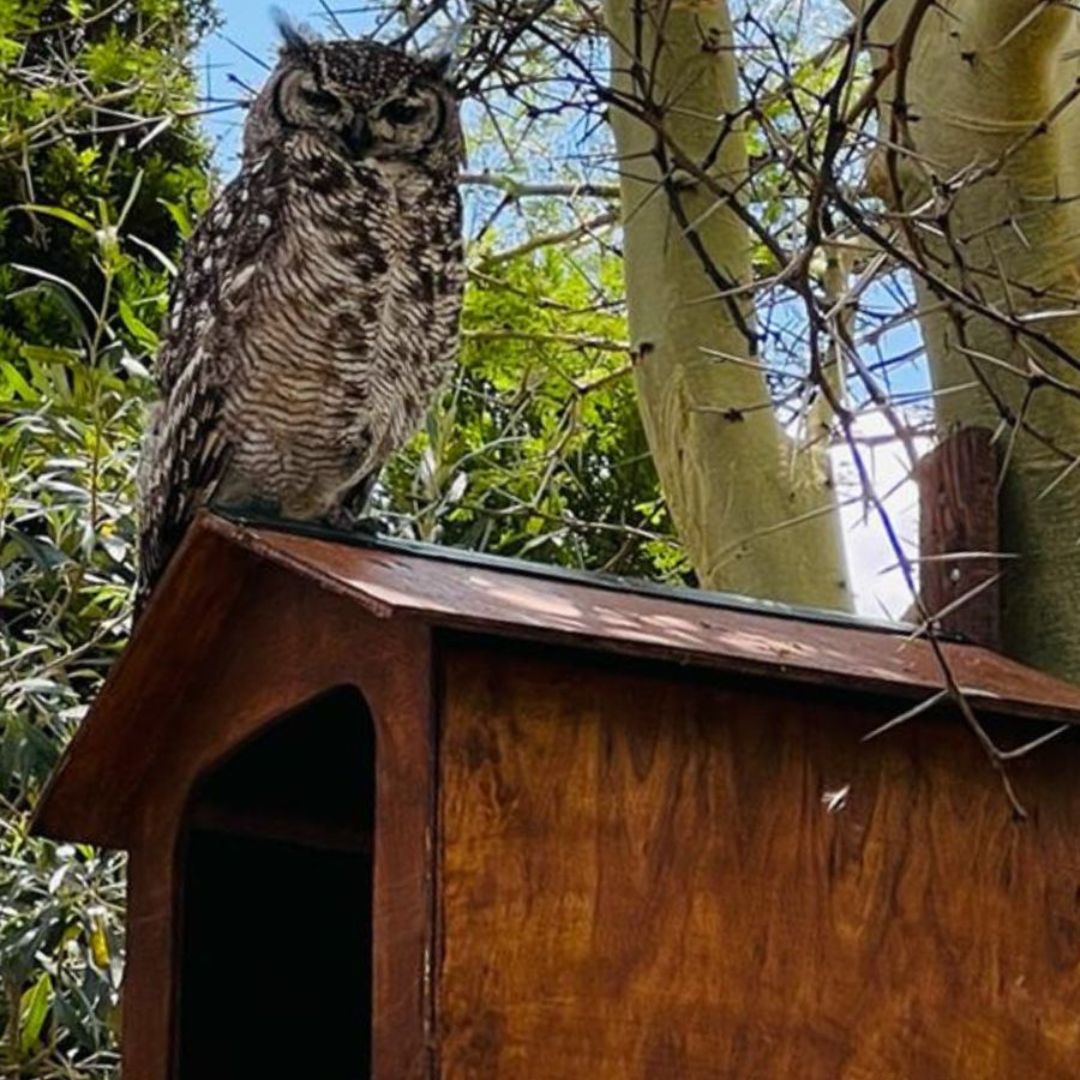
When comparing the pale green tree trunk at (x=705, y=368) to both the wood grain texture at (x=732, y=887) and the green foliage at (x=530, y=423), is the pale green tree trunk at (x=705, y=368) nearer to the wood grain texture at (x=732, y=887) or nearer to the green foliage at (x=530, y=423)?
the green foliage at (x=530, y=423)

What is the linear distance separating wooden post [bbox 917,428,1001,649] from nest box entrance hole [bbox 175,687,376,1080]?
0.61 metres

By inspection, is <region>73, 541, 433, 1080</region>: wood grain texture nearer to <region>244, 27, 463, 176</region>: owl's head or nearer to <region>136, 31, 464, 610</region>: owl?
<region>136, 31, 464, 610</region>: owl

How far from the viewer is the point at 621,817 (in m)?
1.76

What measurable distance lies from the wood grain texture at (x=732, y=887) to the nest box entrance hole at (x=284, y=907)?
510mm

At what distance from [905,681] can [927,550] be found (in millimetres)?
601

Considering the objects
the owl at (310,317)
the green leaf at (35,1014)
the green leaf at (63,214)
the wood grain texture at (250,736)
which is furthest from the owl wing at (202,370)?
the green leaf at (35,1014)

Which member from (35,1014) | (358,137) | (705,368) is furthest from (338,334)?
(35,1014)

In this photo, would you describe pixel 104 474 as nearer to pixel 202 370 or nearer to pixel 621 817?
pixel 202 370

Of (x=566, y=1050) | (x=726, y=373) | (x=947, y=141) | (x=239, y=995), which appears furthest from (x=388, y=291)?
(x=566, y=1050)

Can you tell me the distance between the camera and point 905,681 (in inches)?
72.5

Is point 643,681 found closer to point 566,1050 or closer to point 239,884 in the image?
point 566,1050

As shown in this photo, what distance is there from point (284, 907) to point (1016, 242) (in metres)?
1.07

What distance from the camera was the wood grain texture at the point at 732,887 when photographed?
169cm

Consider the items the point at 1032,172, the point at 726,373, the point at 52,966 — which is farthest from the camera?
the point at 52,966
